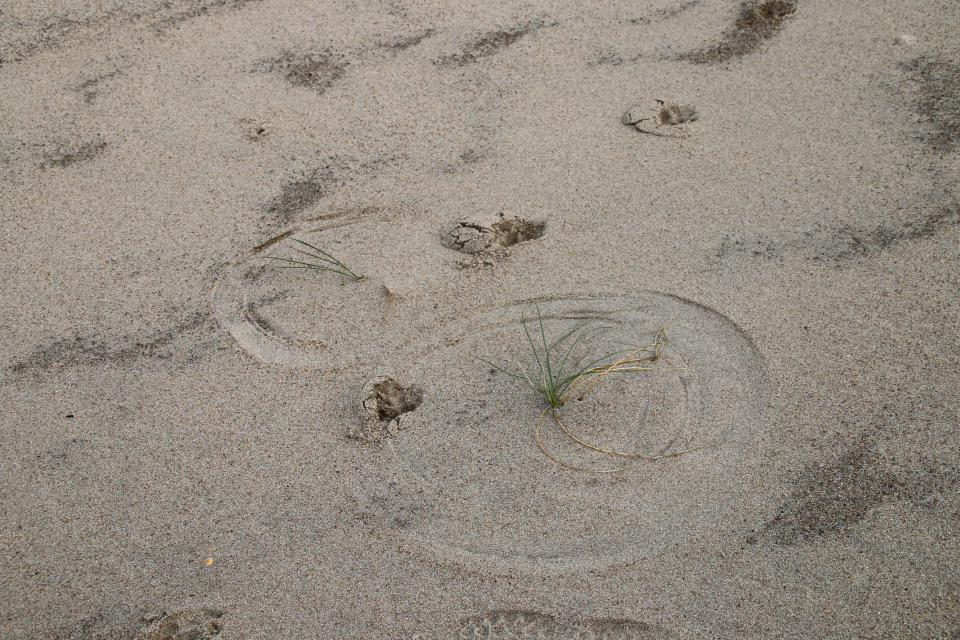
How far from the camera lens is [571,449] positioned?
1.72m

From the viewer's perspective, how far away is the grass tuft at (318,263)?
216 cm

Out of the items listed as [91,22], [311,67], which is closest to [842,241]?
[311,67]

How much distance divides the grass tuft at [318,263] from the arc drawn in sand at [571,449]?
0.40m

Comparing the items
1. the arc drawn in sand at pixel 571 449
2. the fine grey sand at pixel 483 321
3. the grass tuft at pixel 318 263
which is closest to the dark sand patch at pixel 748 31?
the fine grey sand at pixel 483 321

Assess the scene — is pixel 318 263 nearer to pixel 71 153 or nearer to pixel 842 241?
pixel 71 153

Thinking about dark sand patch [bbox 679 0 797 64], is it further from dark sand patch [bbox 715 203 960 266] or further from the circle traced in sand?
the circle traced in sand

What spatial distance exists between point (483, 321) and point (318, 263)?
615mm

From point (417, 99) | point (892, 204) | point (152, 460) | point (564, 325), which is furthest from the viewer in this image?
point (417, 99)

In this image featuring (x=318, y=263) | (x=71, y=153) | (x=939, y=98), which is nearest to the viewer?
(x=318, y=263)

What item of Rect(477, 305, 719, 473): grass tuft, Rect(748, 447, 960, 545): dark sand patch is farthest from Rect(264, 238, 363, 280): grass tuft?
Rect(748, 447, 960, 545): dark sand patch

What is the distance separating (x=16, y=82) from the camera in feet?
10.0

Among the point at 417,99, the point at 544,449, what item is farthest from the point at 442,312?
the point at 417,99

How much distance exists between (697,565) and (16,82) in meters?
3.39

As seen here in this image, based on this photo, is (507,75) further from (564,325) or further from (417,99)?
(564,325)
